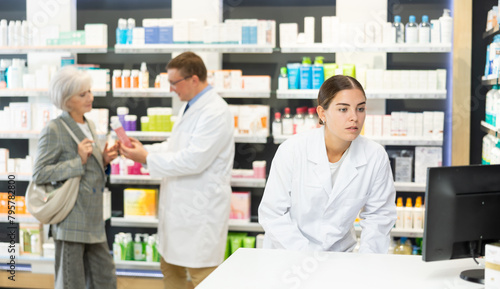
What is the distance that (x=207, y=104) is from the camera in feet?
13.8

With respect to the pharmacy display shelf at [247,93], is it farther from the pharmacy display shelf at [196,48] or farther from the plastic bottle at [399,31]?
the plastic bottle at [399,31]

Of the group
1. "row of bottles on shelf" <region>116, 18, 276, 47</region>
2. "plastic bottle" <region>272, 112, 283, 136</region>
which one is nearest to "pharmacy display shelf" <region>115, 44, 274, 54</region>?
"row of bottles on shelf" <region>116, 18, 276, 47</region>

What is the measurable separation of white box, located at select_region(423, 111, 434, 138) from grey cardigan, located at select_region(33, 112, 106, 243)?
8.62 feet

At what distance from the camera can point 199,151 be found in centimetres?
408

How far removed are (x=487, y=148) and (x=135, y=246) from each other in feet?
10.1

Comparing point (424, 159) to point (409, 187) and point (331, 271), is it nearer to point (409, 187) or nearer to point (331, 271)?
point (409, 187)

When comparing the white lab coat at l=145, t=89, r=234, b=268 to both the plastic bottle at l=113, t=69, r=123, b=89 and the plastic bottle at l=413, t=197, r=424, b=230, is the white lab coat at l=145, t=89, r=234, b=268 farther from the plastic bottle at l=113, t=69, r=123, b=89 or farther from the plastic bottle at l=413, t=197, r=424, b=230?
the plastic bottle at l=413, t=197, r=424, b=230

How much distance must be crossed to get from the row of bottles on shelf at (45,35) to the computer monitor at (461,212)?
375 cm

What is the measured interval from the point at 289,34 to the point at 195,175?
1.58 m

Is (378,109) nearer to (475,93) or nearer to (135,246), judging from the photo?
(475,93)

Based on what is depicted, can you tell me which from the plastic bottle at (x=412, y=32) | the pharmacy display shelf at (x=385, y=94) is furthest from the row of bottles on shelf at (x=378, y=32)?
the pharmacy display shelf at (x=385, y=94)

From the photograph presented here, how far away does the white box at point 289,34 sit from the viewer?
5.02 metres

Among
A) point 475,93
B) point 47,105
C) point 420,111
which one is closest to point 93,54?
point 47,105

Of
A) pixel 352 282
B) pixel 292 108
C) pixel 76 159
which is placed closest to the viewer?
pixel 352 282
